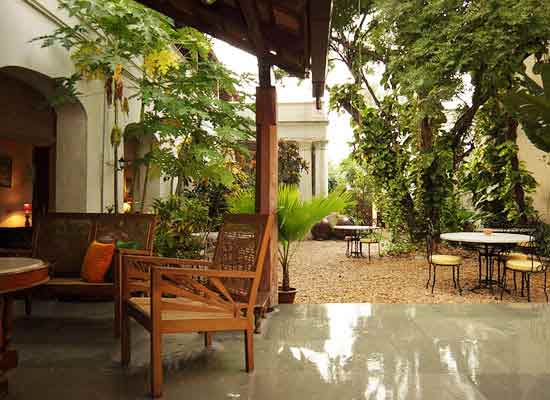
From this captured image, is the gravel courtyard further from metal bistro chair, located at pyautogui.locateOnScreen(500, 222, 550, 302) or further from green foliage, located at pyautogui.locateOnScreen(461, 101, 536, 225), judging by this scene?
green foliage, located at pyautogui.locateOnScreen(461, 101, 536, 225)

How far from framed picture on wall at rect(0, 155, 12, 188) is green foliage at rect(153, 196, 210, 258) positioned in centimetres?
495

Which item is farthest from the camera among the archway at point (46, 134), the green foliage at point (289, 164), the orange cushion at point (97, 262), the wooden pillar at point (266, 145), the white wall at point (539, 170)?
the green foliage at point (289, 164)

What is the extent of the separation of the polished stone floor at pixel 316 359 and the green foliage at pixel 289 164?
360 inches

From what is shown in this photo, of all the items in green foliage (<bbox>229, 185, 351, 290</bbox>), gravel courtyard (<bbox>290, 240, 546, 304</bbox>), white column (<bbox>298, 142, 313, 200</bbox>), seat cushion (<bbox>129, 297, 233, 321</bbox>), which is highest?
white column (<bbox>298, 142, 313, 200</bbox>)

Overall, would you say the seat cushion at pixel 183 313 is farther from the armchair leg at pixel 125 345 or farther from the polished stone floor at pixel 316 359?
the polished stone floor at pixel 316 359

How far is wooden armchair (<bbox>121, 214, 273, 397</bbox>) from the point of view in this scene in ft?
8.32

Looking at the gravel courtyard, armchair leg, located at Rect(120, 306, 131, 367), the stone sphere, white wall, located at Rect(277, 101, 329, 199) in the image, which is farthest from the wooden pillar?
white wall, located at Rect(277, 101, 329, 199)

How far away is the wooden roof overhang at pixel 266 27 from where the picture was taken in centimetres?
346

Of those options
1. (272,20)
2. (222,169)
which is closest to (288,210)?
(222,169)

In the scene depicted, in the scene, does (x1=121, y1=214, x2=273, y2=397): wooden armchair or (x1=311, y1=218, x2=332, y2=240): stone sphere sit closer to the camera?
(x1=121, y1=214, x2=273, y2=397): wooden armchair

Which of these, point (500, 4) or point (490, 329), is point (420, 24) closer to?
point (500, 4)

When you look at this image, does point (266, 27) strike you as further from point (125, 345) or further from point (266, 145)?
point (125, 345)

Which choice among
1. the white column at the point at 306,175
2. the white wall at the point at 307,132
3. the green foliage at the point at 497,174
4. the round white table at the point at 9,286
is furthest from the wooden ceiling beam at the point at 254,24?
the white column at the point at 306,175

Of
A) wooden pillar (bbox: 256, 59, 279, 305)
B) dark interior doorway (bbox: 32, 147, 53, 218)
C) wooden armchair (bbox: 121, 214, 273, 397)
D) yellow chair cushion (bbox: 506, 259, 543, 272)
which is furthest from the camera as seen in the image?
dark interior doorway (bbox: 32, 147, 53, 218)
